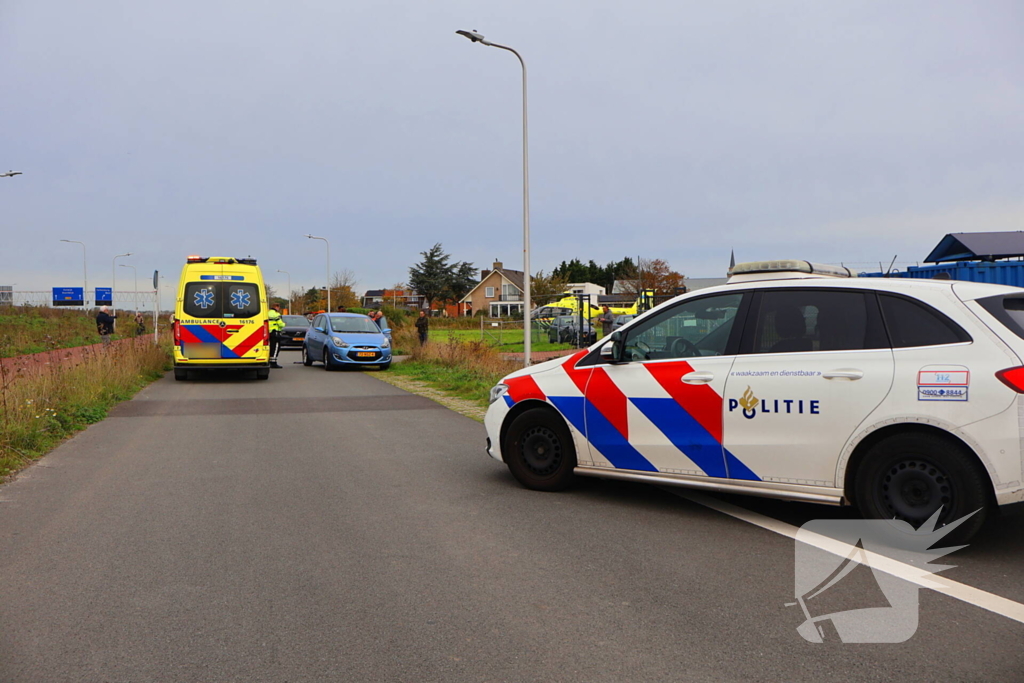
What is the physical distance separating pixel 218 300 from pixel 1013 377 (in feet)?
55.1

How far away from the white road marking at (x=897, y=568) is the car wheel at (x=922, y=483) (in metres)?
0.33

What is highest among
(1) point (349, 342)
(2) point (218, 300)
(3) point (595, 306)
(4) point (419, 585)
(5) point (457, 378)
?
(3) point (595, 306)

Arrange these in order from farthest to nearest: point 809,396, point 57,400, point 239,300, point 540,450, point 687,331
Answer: point 239,300
point 57,400
point 540,450
point 687,331
point 809,396

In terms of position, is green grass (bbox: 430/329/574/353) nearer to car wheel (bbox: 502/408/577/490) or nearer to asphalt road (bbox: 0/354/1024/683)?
car wheel (bbox: 502/408/577/490)

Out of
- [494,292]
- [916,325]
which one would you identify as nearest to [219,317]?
[916,325]

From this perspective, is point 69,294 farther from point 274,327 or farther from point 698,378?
point 698,378

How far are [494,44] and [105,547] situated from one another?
13.0m

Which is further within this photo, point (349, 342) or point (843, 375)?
point (349, 342)

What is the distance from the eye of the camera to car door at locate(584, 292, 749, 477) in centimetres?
588

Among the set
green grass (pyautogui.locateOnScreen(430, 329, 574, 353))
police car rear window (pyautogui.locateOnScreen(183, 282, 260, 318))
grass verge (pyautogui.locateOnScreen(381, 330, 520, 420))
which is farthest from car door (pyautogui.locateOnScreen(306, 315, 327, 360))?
police car rear window (pyautogui.locateOnScreen(183, 282, 260, 318))

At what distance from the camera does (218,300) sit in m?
18.6

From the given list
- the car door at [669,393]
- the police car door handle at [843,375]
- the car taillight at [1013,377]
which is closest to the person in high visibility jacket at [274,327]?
the car door at [669,393]

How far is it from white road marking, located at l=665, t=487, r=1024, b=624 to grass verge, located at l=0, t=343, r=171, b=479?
6685 mm

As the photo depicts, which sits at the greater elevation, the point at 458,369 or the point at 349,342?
the point at 349,342
